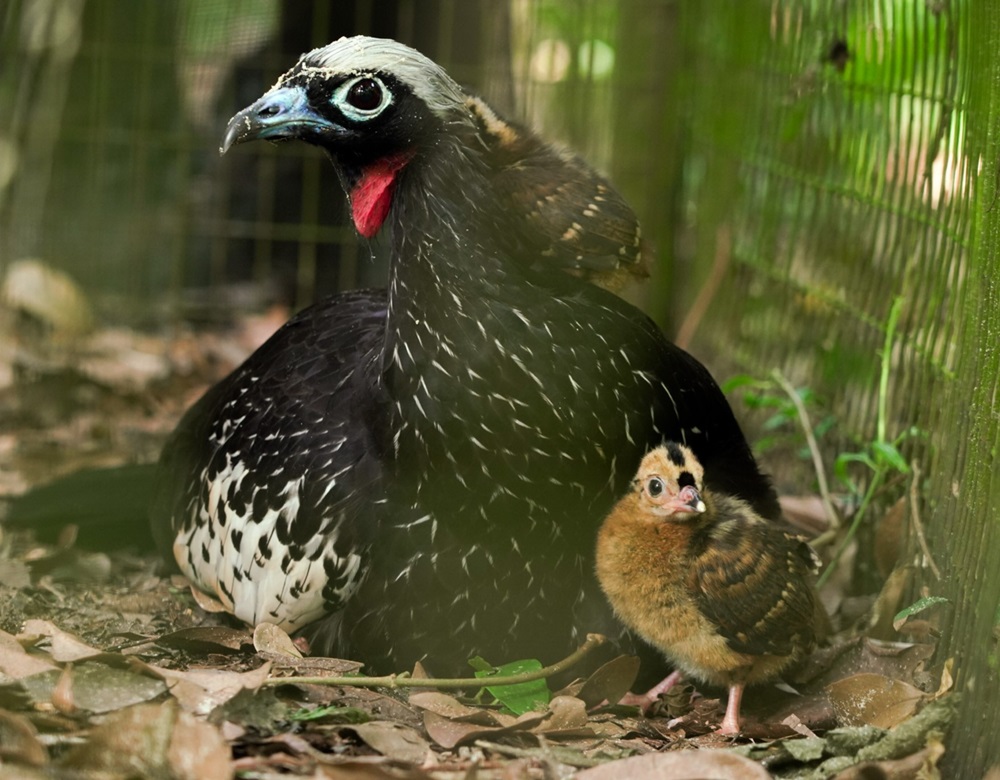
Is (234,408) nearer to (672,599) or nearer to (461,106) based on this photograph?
(461,106)

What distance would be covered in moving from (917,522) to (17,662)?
2414 mm

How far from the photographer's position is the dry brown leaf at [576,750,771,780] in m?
2.78

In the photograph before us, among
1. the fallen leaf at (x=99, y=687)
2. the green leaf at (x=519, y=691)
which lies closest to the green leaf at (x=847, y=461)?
the green leaf at (x=519, y=691)

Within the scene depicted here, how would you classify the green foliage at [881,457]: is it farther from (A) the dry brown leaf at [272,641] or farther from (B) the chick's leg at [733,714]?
(A) the dry brown leaf at [272,641]

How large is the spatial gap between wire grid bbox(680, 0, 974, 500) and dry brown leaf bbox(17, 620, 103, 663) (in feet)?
7.90

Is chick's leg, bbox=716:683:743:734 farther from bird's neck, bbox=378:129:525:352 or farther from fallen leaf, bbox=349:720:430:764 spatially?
bird's neck, bbox=378:129:525:352

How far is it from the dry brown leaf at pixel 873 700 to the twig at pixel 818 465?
1.08 meters

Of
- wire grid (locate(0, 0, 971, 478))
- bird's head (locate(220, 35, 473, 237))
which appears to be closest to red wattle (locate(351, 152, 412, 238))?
bird's head (locate(220, 35, 473, 237))

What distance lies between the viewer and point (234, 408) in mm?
4145

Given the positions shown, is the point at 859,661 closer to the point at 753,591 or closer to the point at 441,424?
the point at 753,591

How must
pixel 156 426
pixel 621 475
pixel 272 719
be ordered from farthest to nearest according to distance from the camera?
pixel 156 426, pixel 621 475, pixel 272 719

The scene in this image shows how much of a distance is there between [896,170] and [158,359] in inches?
157

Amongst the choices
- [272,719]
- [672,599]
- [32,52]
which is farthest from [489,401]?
[32,52]

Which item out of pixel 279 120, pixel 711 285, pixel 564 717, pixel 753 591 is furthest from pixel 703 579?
pixel 711 285
